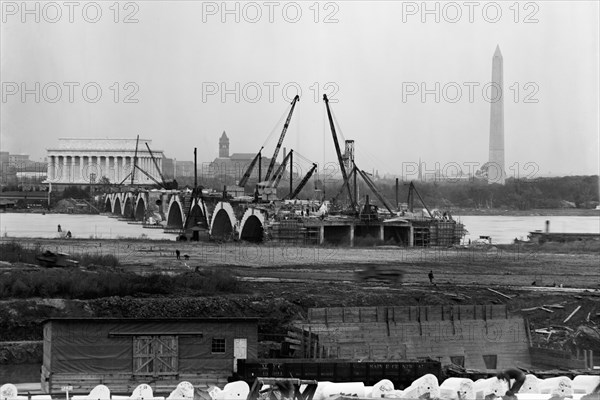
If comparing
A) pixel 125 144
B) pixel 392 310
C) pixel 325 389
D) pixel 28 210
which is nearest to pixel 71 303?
pixel 392 310

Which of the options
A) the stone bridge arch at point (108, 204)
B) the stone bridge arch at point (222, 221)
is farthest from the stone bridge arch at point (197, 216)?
the stone bridge arch at point (108, 204)

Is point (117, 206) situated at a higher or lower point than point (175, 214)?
higher

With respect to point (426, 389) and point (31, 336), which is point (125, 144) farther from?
point (426, 389)

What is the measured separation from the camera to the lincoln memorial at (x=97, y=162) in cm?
6009

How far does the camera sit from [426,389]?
802 cm

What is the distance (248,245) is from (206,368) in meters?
20.1

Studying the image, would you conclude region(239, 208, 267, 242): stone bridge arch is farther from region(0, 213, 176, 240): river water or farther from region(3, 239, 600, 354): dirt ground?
region(0, 213, 176, 240): river water

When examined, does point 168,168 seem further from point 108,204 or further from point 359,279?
point 359,279

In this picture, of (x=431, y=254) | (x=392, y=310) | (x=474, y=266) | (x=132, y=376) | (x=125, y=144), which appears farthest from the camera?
(x=125, y=144)

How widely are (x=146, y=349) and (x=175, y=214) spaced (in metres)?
35.1

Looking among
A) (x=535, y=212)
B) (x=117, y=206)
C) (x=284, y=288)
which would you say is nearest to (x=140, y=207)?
(x=117, y=206)

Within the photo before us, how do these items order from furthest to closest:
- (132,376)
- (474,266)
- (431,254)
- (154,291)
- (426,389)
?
(431,254) → (474,266) → (154,291) → (132,376) → (426,389)

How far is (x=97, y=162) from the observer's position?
65.2 meters

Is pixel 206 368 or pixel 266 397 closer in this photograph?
pixel 266 397
